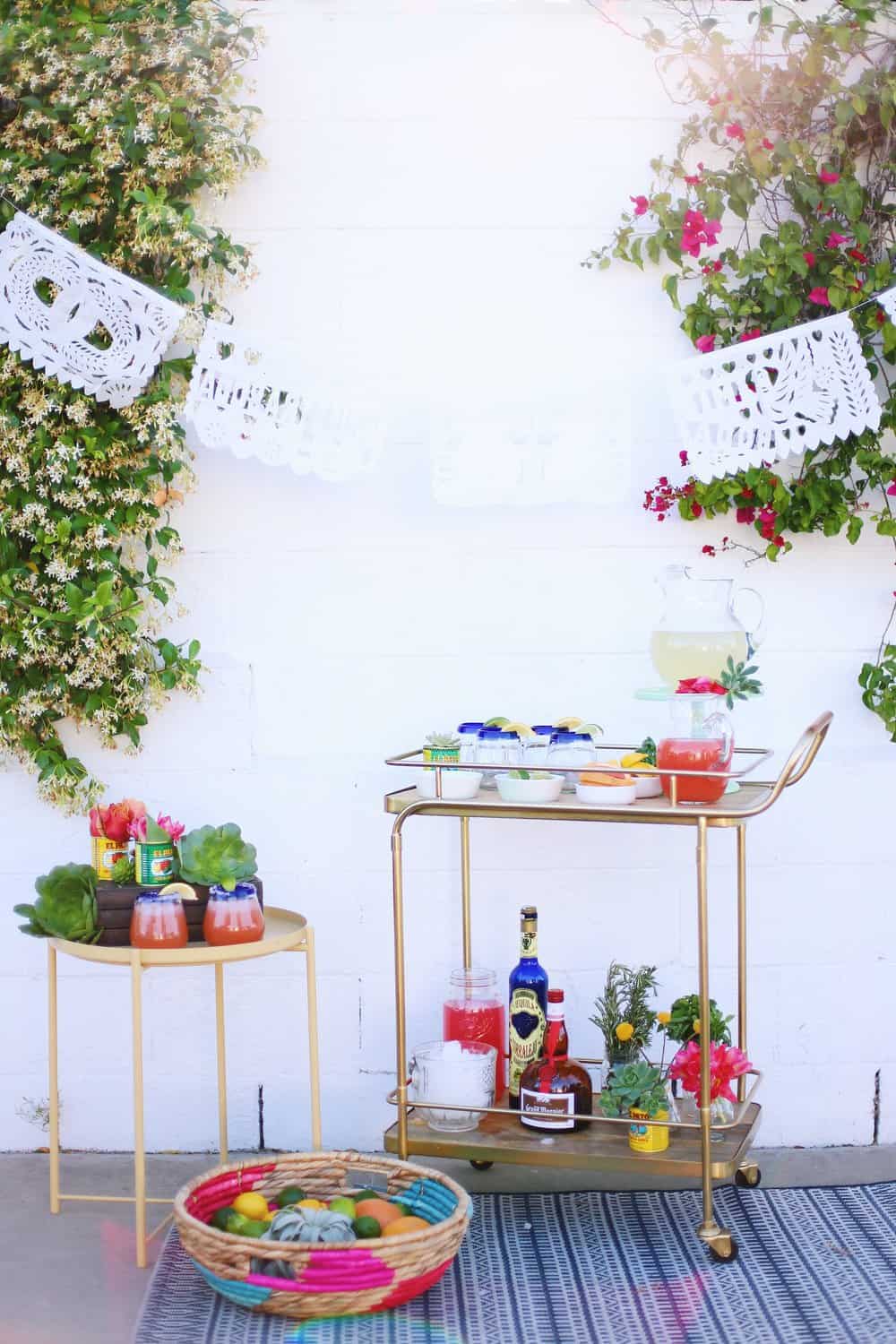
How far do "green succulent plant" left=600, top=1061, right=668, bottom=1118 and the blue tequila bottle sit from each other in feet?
0.48

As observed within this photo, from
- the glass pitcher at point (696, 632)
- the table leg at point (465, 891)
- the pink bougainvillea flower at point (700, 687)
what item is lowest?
the table leg at point (465, 891)

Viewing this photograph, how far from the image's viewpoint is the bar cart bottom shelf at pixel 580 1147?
218 centimetres

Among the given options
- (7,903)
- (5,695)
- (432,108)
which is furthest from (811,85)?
(7,903)

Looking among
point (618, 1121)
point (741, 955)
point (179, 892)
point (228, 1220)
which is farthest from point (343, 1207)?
point (741, 955)

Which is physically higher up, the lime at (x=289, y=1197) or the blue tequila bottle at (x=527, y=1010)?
the blue tequila bottle at (x=527, y=1010)

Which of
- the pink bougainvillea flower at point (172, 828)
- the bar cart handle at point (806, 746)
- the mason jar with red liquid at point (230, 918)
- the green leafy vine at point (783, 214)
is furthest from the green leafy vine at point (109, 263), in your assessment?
the bar cart handle at point (806, 746)

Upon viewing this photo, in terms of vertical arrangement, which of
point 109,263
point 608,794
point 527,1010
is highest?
point 109,263

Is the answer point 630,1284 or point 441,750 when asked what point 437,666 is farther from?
point 630,1284

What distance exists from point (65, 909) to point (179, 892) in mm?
205

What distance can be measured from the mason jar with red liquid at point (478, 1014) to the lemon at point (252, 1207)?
0.50 meters

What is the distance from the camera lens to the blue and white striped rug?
1.98 meters

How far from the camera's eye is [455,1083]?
236 centimetres

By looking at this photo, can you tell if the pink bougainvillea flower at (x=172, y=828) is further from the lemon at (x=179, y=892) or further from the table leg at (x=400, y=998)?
the table leg at (x=400, y=998)

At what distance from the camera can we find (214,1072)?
2701mm
